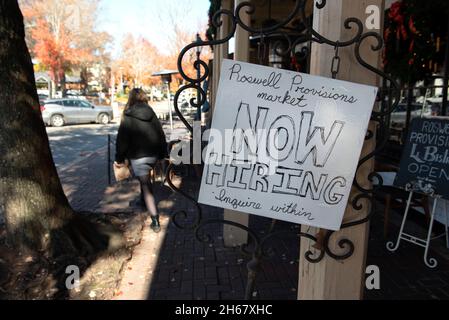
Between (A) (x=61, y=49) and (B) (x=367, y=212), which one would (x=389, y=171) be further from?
(A) (x=61, y=49)

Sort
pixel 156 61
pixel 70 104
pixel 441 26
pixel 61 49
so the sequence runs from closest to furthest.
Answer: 1. pixel 441 26
2. pixel 70 104
3. pixel 61 49
4. pixel 156 61

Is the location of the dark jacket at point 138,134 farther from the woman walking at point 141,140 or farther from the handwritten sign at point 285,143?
the handwritten sign at point 285,143

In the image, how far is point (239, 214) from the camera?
4297 mm

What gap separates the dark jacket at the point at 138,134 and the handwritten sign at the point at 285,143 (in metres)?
3.42

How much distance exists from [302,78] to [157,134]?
11.9 ft

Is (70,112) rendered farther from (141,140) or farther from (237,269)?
(237,269)

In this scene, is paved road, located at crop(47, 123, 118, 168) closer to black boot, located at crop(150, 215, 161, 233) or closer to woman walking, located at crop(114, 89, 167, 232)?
woman walking, located at crop(114, 89, 167, 232)

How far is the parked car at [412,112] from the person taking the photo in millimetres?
5953

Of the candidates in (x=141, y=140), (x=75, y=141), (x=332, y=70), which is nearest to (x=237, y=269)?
(x=141, y=140)

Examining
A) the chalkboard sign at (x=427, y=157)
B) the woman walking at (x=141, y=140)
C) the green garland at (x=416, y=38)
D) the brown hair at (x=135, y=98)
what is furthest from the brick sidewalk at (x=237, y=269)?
the green garland at (x=416, y=38)
